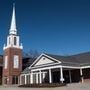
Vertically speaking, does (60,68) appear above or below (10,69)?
below

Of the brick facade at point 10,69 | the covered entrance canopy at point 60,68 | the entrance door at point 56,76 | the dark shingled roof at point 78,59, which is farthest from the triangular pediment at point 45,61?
the brick facade at point 10,69

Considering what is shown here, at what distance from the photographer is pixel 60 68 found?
37.8 metres

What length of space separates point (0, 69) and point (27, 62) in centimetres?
684

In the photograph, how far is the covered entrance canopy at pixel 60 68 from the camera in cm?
3868

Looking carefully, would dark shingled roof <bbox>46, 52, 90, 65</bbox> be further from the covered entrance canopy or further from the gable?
the gable

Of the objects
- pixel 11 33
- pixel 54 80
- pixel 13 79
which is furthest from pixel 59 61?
pixel 11 33

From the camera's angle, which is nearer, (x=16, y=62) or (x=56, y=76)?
(x=56, y=76)

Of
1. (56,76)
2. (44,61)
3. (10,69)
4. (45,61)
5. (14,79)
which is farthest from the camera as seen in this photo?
(14,79)

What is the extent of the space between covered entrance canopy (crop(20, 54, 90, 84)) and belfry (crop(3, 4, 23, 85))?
365 inches

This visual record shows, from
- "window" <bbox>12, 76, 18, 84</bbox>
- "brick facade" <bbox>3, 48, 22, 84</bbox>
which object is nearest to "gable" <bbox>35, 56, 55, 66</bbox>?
"brick facade" <bbox>3, 48, 22, 84</bbox>

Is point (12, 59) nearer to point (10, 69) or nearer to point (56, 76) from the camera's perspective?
point (10, 69)

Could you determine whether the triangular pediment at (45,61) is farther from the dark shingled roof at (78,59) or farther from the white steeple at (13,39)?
the white steeple at (13,39)

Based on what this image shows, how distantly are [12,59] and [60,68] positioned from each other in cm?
1836

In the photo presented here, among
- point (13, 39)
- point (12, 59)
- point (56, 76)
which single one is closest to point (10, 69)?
point (12, 59)
